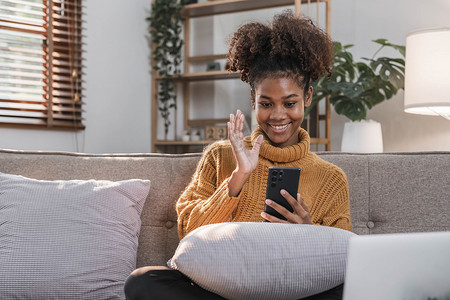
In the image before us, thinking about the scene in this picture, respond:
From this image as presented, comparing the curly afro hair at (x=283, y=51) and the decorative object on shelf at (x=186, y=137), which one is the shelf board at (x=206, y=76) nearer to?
the decorative object on shelf at (x=186, y=137)

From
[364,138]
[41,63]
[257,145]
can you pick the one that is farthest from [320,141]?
[257,145]

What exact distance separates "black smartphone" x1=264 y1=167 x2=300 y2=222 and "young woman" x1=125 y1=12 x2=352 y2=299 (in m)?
0.12

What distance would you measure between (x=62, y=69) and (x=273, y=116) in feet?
6.54

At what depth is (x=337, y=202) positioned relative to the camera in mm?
1440

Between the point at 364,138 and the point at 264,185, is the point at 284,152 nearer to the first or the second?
the point at 264,185

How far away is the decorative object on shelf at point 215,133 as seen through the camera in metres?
3.64

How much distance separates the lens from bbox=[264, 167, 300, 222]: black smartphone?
1.22 meters

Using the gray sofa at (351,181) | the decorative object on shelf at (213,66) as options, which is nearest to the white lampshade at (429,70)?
the gray sofa at (351,181)

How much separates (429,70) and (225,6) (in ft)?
5.52

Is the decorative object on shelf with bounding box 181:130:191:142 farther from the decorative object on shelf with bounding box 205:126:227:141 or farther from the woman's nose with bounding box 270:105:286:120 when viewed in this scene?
the woman's nose with bounding box 270:105:286:120

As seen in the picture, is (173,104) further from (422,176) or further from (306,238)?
(306,238)

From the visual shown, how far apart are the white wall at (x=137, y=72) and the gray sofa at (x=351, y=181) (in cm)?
140

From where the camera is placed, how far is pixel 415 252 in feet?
2.12

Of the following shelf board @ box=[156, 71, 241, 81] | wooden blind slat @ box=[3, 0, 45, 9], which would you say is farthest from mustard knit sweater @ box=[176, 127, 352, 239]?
shelf board @ box=[156, 71, 241, 81]
